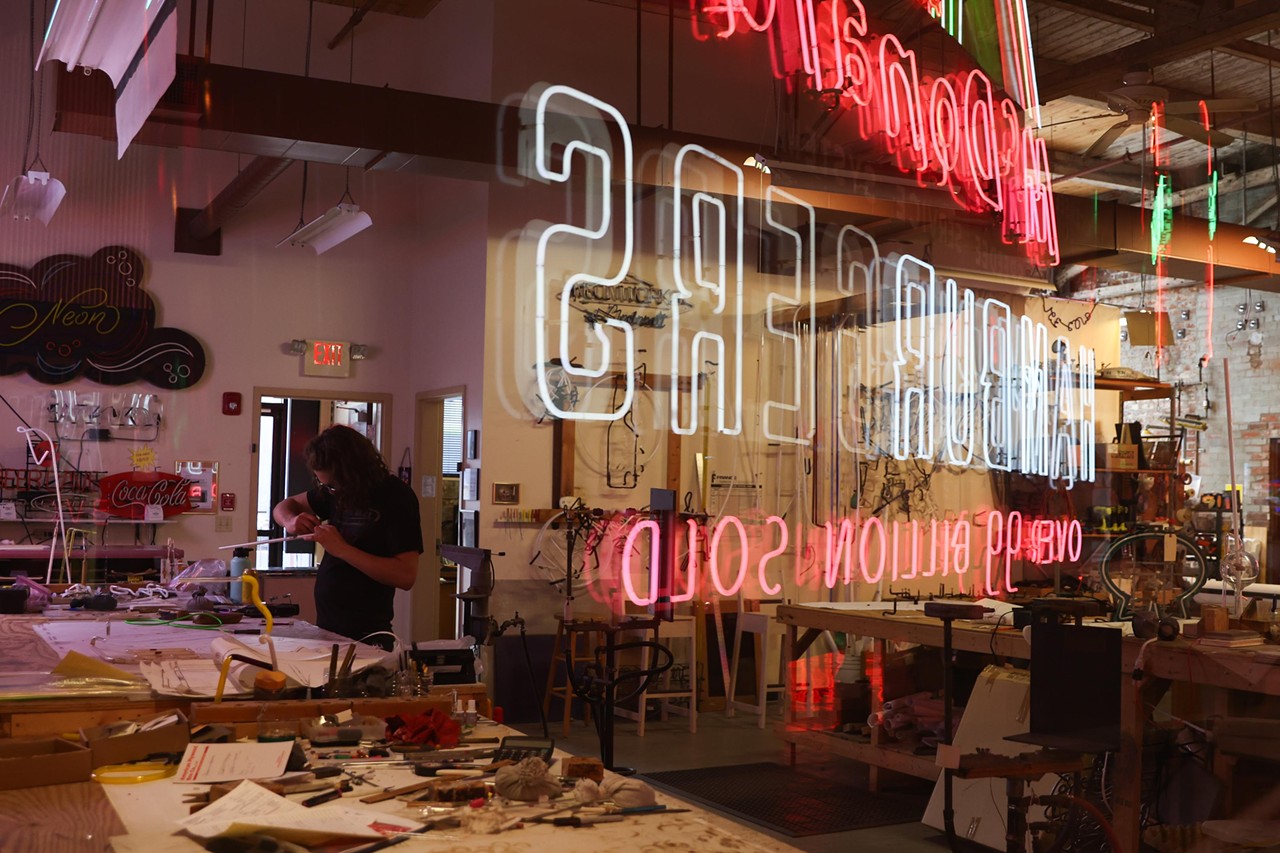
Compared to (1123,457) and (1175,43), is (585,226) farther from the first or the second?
(1123,457)

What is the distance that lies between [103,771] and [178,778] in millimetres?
156

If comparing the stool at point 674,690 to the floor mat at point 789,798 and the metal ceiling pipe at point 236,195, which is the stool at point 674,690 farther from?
the metal ceiling pipe at point 236,195

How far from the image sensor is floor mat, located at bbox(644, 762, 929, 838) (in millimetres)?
5293

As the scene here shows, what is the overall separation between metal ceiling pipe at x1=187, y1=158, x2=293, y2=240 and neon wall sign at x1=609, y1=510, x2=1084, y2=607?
3413 mm

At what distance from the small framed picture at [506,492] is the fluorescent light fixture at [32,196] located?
314 cm

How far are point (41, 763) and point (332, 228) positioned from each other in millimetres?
6466

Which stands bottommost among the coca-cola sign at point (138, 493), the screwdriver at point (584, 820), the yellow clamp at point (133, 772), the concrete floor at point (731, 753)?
the concrete floor at point (731, 753)

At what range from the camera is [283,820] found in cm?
196

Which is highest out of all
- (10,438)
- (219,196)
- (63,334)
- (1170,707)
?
(219,196)

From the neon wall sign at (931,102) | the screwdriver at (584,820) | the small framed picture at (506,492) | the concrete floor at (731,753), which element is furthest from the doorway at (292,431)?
the screwdriver at (584,820)

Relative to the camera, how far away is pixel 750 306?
8984 mm

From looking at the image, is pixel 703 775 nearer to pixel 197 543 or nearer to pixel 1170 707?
pixel 1170 707

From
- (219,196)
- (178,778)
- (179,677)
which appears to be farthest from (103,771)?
(219,196)

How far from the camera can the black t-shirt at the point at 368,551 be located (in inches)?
168
